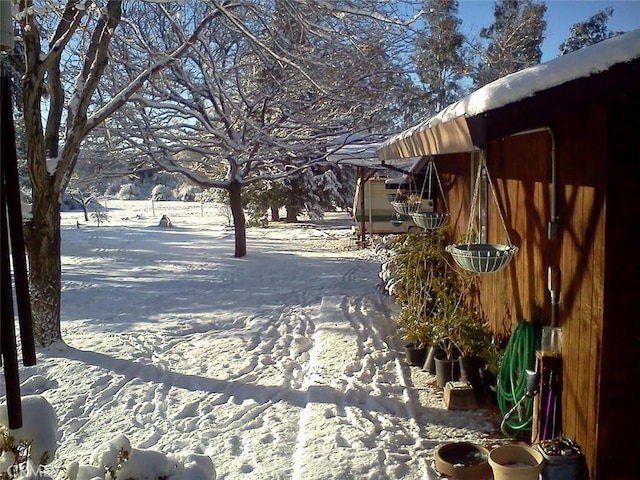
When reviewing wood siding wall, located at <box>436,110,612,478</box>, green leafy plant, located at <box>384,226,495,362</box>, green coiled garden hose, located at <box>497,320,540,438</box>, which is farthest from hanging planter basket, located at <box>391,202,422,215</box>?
green coiled garden hose, located at <box>497,320,540,438</box>

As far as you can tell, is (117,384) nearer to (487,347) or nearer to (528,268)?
(487,347)

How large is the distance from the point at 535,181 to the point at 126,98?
15.2 ft

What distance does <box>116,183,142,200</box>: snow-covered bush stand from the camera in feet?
159

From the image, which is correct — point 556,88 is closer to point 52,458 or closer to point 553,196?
point 553,196

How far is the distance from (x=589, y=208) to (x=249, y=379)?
3.46 meters

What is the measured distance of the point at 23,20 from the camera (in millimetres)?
5414

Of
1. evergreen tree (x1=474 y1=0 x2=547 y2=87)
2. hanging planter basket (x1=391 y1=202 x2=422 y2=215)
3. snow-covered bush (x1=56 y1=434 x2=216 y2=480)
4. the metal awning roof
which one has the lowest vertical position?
snow-covered bush (x1=56 y1=434 x2=216 y2=480)

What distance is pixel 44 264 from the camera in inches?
241

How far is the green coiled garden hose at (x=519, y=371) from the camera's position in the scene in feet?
12.0

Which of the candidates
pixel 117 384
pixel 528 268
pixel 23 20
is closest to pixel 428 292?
pixel 528 268

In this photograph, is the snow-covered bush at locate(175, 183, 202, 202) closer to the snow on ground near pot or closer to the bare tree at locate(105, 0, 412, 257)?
the bare tree at locate(105, 0, 412, 257)

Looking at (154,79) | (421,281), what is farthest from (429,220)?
(154,79)

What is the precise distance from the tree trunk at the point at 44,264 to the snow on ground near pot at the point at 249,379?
0.28 metres

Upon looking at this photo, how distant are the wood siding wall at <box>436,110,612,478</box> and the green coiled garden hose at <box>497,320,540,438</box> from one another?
0.49ft
